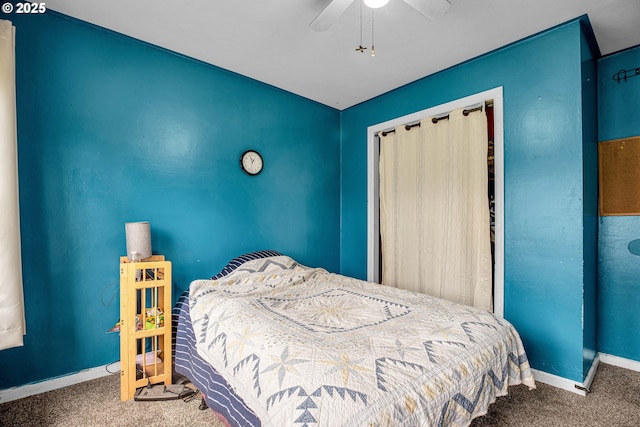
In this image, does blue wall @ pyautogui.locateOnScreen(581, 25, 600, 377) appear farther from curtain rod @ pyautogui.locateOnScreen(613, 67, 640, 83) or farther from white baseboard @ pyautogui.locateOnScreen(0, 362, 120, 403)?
white baseboard @ pyautogui.locateOnScreen(0, 362, 120, 403)

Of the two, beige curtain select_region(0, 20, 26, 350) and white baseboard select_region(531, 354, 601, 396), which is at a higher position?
beige curtain select_region(0, 20, 26, 350)

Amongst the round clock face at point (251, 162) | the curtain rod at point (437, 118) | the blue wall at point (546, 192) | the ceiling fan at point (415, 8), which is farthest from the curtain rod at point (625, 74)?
the round clock face at point (251, 162)

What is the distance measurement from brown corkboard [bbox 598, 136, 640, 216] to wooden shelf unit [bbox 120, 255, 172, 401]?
353 centimetres

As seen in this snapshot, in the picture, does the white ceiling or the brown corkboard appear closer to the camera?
the white ceiling

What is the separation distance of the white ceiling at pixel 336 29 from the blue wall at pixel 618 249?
0.28 meters

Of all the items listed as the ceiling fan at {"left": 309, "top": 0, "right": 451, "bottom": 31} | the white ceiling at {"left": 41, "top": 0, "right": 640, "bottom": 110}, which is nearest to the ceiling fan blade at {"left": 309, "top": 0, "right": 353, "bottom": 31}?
the ceiling fan at {"left": 309, "top": 0, "right": 451, "bottom": 31}

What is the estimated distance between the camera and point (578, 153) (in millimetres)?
2146

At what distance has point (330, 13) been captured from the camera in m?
1.73

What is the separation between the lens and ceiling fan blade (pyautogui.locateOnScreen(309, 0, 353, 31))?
1.65m

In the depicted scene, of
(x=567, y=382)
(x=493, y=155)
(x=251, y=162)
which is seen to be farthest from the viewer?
(x=251, y=162)

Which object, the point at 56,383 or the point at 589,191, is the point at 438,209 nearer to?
the point at 589,191

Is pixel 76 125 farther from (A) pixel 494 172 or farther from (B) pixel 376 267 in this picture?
(A) pixel 494 172

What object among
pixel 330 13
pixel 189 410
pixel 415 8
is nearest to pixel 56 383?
pixel 189 410

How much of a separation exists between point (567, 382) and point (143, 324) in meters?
3.02
